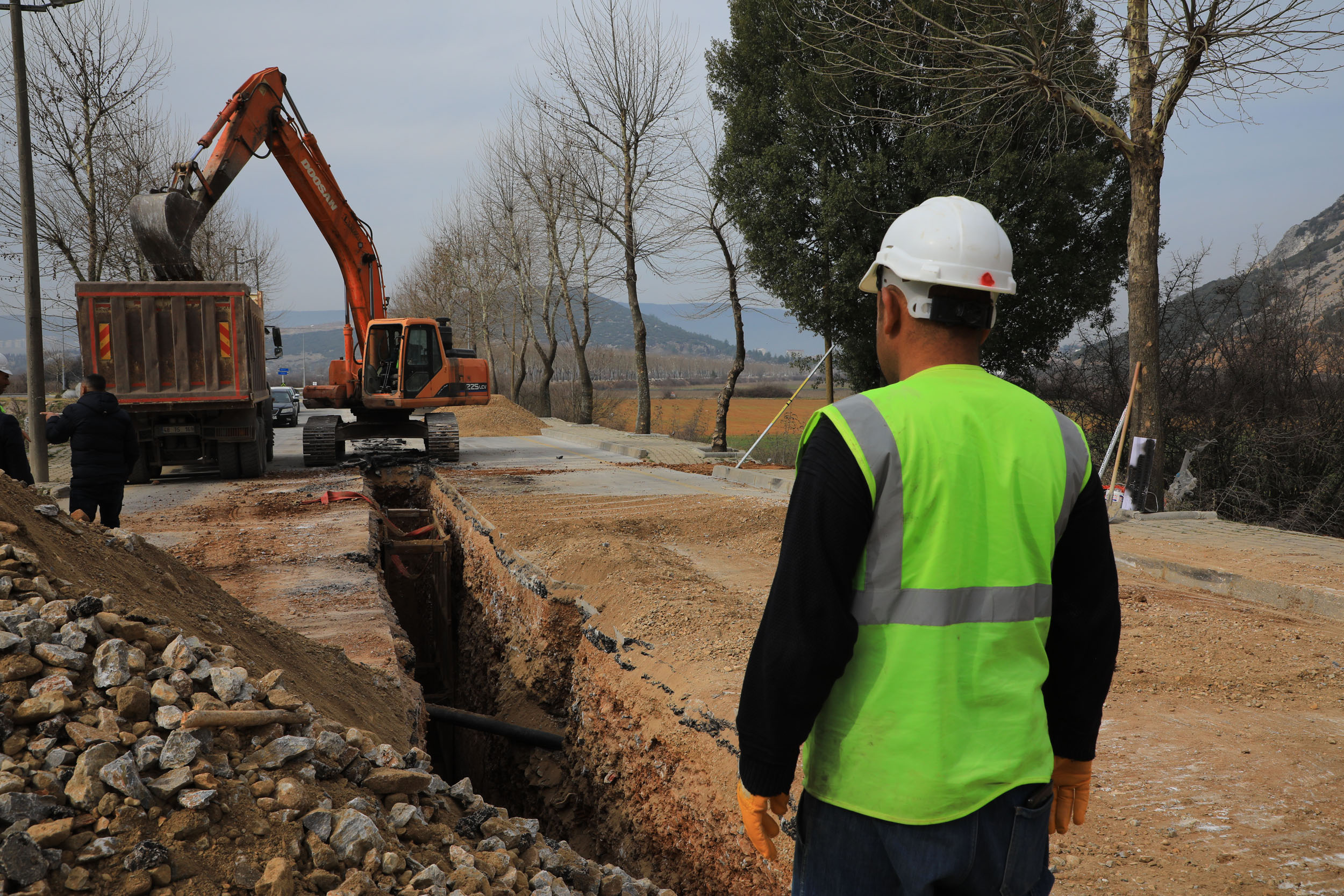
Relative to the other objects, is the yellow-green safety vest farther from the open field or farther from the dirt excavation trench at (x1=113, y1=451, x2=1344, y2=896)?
the open field

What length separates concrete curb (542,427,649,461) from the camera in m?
19.9

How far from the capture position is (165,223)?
11.5m

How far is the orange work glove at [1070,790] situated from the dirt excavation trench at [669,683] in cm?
120

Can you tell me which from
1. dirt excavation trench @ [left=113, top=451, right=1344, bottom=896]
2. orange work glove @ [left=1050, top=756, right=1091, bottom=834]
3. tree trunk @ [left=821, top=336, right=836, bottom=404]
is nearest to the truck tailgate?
dirt excavation trench @ [left=113, top=451, right=1344, bottom=896]

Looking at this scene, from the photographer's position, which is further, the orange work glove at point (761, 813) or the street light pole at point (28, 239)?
the street light pole at point (28, 239)

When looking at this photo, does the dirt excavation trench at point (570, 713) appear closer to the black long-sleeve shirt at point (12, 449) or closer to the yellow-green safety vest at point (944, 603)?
the yellow-green safety vest at point (944, 603)

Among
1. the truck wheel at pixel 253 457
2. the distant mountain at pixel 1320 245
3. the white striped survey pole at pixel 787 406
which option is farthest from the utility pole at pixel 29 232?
the distant mountain at pixel 1320 245

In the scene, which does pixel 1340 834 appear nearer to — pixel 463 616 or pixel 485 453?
pixel 463 616

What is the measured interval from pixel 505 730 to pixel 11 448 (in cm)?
546

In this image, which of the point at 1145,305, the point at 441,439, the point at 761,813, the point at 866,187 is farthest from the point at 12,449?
the point at 866,187

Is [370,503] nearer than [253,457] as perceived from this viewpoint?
Yes

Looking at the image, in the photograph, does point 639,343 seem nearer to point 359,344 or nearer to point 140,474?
point 359,344

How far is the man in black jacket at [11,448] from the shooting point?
7.65 m

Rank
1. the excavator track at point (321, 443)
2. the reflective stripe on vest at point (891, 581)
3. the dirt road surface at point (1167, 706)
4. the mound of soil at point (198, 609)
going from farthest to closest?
the excavator track at point (321, 443), the mound of soil at point (198, 609), the dirt road surface at point (1167, 706), the reflective stripe on vest at point (891, 581)
